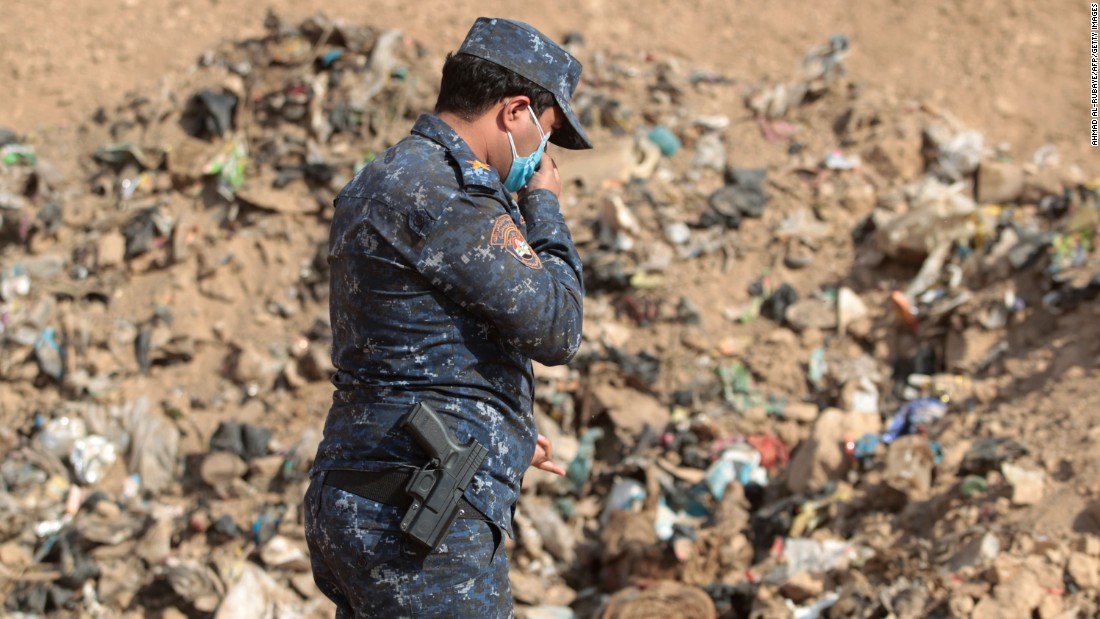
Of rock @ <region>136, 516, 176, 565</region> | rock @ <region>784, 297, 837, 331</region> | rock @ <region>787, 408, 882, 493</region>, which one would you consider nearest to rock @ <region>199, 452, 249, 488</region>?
rock @ <region>136, 516, 176, 565</region>

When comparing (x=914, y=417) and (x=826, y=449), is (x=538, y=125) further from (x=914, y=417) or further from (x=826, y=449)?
(x=914, y=417)

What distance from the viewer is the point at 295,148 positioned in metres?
6.09

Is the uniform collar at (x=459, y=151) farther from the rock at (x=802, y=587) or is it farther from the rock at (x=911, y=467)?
the rock at (x=911, y=467)

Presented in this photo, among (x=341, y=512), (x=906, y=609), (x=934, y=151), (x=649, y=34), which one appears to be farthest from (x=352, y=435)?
(x=649, y=34)

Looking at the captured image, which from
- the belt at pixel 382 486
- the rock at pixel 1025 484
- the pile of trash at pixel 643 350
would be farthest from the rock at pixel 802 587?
the belt at pixel 382 486

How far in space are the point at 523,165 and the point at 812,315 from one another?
3524 millimetres

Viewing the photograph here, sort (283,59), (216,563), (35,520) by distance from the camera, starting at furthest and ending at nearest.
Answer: (283,59) → (35,520) → (216,563)

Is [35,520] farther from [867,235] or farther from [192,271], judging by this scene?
[867,235]

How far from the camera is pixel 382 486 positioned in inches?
69.7

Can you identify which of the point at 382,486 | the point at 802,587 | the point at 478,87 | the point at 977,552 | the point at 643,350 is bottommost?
the point at 643,350

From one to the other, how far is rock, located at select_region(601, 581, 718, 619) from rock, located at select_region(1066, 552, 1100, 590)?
120cm

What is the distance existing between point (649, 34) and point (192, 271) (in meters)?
3.98

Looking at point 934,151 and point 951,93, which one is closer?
point 934,151

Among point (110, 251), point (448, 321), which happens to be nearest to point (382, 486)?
point (448, 321)
